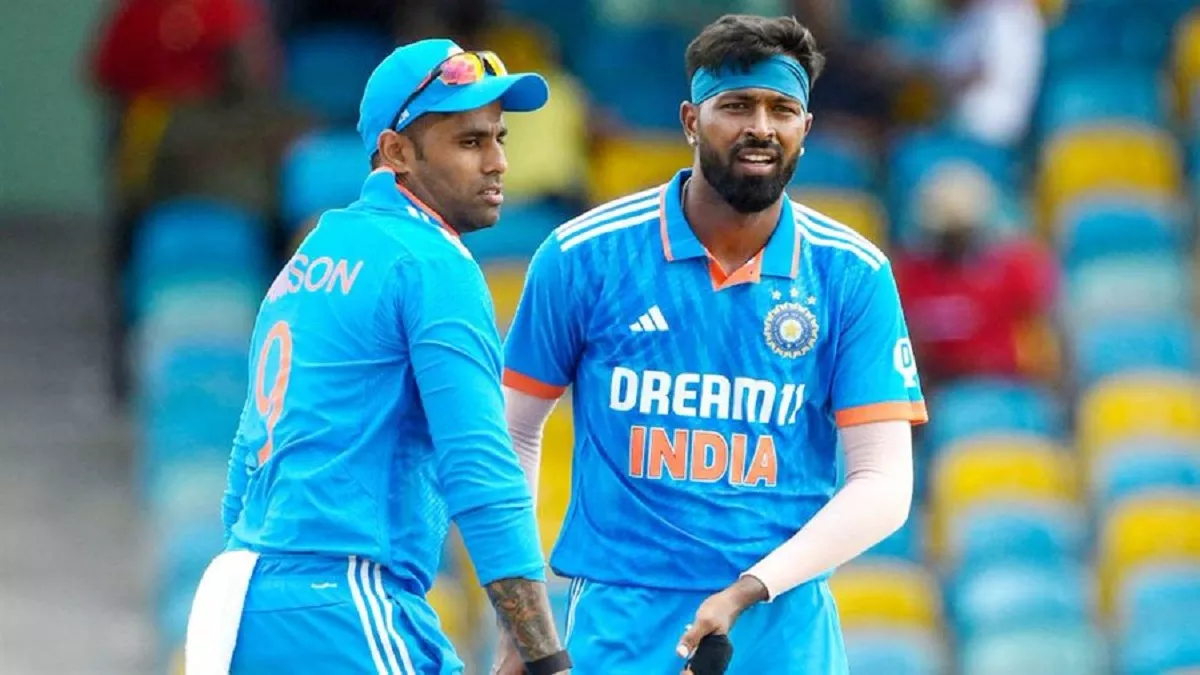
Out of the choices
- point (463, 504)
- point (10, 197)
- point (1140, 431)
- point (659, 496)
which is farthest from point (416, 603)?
point (10, 197)

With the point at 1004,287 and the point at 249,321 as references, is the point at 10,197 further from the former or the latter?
the point at 1004,287

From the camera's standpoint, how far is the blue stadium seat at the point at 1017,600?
8.48 m

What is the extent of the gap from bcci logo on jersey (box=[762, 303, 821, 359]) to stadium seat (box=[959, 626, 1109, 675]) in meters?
3.88

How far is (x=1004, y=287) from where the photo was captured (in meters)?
9.73

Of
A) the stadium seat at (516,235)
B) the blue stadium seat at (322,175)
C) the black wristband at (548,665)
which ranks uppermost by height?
the blue stadium seat at (322,175)

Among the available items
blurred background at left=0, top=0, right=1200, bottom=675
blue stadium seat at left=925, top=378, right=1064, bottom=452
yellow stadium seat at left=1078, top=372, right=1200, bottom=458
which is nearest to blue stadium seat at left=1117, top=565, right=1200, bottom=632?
blurred background at left=0, top=0, right=1200, bottom=675

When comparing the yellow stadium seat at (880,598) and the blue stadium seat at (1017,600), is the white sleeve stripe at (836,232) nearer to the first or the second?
the yellow stadium seat at (880,598)

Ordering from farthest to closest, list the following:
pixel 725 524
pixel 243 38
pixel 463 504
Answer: pixel 243 38 → pixel 725 524 → pixel 463 504

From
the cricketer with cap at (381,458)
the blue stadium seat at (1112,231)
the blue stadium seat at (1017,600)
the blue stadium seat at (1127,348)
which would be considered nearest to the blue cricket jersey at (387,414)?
the cricketer with cap at (381,458)

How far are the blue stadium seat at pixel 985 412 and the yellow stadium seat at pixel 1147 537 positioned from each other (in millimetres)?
666

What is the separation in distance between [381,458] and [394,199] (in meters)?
0.44

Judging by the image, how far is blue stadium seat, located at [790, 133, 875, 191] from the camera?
10.5 m

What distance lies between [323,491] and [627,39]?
7643 millimetres

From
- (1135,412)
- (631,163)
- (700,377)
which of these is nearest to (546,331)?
(700,377)
